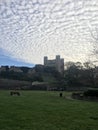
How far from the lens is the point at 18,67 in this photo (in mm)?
162125

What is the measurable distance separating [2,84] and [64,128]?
103 meters

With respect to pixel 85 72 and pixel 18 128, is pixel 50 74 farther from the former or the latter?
pixel 18 128

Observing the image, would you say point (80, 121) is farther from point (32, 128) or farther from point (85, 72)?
point (85, 72)

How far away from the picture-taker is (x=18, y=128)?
13602mm

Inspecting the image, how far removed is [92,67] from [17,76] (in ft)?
125

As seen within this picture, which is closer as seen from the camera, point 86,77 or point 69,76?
point 86,77

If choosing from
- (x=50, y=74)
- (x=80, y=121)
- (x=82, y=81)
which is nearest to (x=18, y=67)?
(x=50, y=74)

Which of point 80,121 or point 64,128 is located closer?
point 64,128

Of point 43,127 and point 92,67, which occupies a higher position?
point 92,67

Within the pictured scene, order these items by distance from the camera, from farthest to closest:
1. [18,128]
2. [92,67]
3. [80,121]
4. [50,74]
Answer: [50,74] → [92,67] → [80,121] → [18,128]

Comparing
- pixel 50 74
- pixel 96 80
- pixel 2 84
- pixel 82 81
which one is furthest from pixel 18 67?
pixel 96 80

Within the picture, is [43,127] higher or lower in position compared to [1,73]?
lower

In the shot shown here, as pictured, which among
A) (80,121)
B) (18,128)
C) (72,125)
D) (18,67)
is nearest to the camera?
(18,128)

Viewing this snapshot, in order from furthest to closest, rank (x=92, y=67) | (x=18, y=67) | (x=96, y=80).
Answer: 1. (x=18, y=67)
2. (x=92, y=67)
3. (x=96, y=80)
